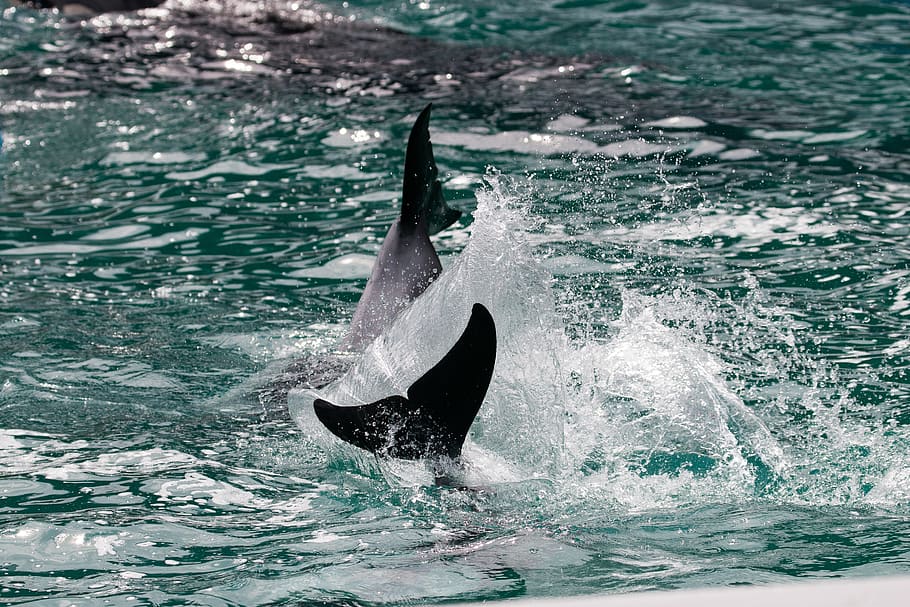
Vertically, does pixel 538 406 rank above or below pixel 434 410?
below

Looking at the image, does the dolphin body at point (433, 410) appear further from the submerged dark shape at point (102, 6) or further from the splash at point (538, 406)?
the submerged dark shape at point (102, 6)

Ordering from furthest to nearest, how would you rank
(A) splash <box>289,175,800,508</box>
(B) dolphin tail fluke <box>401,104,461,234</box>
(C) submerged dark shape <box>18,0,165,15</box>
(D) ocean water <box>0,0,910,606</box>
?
(C) submerged dark shape <box>18,0,165,15</box> → (B) dolphin tail fluke <box>401,104,461,234</box> → (A) splash <box>289,175,800,508</box> → (D) ocean water <box>0,0,910,606</box>

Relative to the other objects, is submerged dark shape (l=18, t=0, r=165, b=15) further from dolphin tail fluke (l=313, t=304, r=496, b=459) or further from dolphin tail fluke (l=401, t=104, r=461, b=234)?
dolphin tail fluke (l=313, t=304, r=496, b=459)

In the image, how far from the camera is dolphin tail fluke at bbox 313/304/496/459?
3.38 metres

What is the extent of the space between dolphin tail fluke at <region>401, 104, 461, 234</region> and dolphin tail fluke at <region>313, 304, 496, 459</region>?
1285 millimetres

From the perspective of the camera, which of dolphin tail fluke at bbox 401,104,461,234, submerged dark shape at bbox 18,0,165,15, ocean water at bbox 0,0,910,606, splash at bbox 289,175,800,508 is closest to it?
ocean water at bbox 0,0,910,606

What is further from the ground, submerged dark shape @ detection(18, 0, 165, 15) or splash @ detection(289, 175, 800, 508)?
submerged dark shape @ detection(18, 0, 165, 15)

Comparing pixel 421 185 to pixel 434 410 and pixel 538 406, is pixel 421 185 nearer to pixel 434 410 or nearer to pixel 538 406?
pixel 538 406

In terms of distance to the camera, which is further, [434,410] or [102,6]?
[102,6]

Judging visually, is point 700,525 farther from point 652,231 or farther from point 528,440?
point 652,231

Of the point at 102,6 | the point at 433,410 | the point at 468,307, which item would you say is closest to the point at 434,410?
the point at 433,410

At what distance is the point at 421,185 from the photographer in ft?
15.4

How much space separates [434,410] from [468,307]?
1.87 ft

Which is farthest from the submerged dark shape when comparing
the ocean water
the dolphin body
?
the dolphin body
